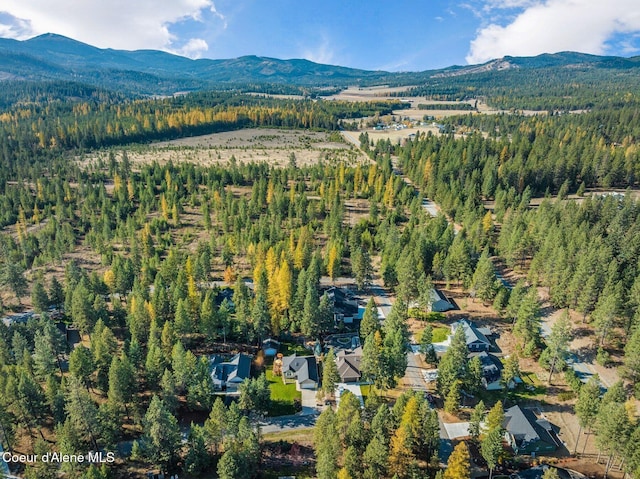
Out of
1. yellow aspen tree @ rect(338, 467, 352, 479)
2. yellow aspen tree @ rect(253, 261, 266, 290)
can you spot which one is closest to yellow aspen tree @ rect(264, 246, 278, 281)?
yellow aspen tree @ rect(253, 261, 266, 290)

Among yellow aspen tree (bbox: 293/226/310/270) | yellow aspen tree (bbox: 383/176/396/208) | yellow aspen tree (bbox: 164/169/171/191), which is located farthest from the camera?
yellow aspen tree (bbox: 164/169/171/191)

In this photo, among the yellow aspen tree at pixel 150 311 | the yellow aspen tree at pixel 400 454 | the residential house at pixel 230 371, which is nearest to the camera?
the yellow aspen tree at pixel 400 454

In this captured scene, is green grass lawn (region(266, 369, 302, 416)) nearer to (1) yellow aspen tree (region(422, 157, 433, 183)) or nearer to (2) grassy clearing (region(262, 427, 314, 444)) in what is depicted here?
(2) grassy clearing (region(262, 427, 314, 444))

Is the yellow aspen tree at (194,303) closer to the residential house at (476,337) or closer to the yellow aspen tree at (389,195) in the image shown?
the residential house at (476,337)

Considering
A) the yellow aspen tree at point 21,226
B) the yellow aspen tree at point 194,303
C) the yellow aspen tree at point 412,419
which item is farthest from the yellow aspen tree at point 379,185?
the yellow aspen tree at point 21,226

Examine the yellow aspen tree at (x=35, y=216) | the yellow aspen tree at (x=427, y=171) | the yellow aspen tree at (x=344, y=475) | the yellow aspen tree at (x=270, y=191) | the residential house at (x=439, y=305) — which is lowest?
the yellow aspen tree at (x=344, y=475)

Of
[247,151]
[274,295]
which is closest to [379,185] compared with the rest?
[274,295]
